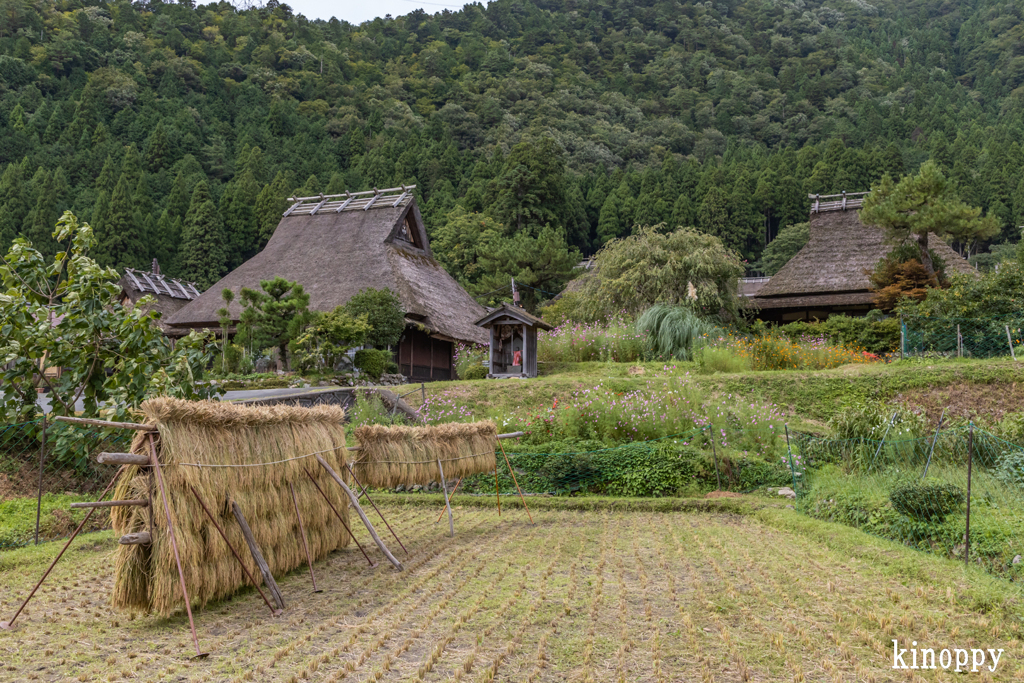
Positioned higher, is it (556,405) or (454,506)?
(556,405)

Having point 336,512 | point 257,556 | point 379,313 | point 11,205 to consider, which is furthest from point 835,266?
point 11,205

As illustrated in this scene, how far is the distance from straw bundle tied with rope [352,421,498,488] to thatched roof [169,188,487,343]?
42.6 ft

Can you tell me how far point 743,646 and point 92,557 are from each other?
6378mm

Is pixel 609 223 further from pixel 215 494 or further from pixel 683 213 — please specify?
pixel 215 494

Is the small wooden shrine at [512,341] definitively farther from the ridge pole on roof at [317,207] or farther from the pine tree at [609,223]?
the pine tree at [609,223]

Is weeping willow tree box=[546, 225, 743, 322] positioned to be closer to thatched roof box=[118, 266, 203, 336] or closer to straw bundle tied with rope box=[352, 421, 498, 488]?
straw bundle tied with rope box=[352, 421, 498, 488]

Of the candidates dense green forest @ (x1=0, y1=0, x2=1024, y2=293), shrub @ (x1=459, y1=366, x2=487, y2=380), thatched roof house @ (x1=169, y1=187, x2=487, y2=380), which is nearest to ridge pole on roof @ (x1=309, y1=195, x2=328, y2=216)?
thatched roof house @ (x1=169, y1=187, x2=487, y2=380)

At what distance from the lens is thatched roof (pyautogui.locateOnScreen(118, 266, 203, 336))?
31.4 m

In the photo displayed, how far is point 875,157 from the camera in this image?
143 ft

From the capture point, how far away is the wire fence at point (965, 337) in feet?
49.4

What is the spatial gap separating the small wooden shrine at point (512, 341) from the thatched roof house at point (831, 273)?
35.4 feet

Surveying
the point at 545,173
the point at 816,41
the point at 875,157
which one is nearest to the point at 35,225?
the point at 545,173

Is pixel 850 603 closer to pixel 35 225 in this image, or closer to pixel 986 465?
pixel 986 465

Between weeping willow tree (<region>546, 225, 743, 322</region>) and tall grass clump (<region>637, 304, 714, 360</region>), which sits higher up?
weeping willow tree (<region>546, 225, 743, 322</region>)
